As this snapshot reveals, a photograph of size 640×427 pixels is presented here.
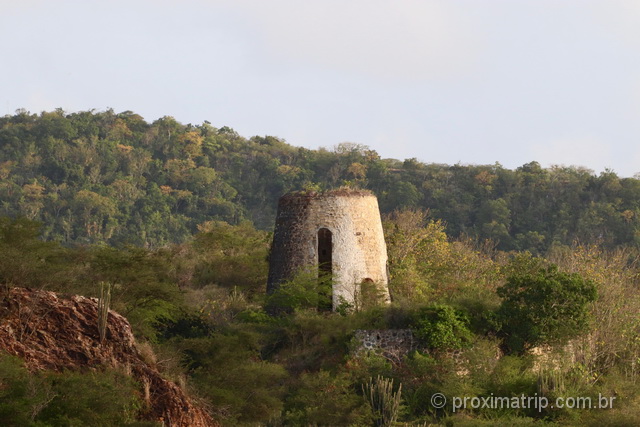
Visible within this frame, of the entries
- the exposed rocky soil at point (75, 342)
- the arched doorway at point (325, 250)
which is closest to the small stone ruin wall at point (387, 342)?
the arched doorway at point (325, 250)

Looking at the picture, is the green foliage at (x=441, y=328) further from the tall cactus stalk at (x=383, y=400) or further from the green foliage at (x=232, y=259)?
the green foliage at (x=232, y=259)

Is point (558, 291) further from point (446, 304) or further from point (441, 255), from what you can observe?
point (441, 255)

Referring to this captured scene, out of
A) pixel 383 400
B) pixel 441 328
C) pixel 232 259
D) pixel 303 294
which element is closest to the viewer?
pixel 383 400

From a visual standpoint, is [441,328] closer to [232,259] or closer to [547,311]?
[547,311]

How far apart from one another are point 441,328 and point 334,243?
439cm

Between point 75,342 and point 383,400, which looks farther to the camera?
point 383,400

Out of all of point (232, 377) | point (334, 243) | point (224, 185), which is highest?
point (224, 185)

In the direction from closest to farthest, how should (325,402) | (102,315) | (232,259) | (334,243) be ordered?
(102,315) → (325,402) → (334,243) → (232,259)

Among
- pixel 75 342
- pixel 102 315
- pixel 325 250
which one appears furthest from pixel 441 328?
pixel 75 342

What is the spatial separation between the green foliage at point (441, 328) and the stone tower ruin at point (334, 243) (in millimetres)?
2752

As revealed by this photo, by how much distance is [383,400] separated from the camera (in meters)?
23.8

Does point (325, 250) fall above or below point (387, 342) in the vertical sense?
above

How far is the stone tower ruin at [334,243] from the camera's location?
28.4 meters

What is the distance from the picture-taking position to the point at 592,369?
91.0 ft
